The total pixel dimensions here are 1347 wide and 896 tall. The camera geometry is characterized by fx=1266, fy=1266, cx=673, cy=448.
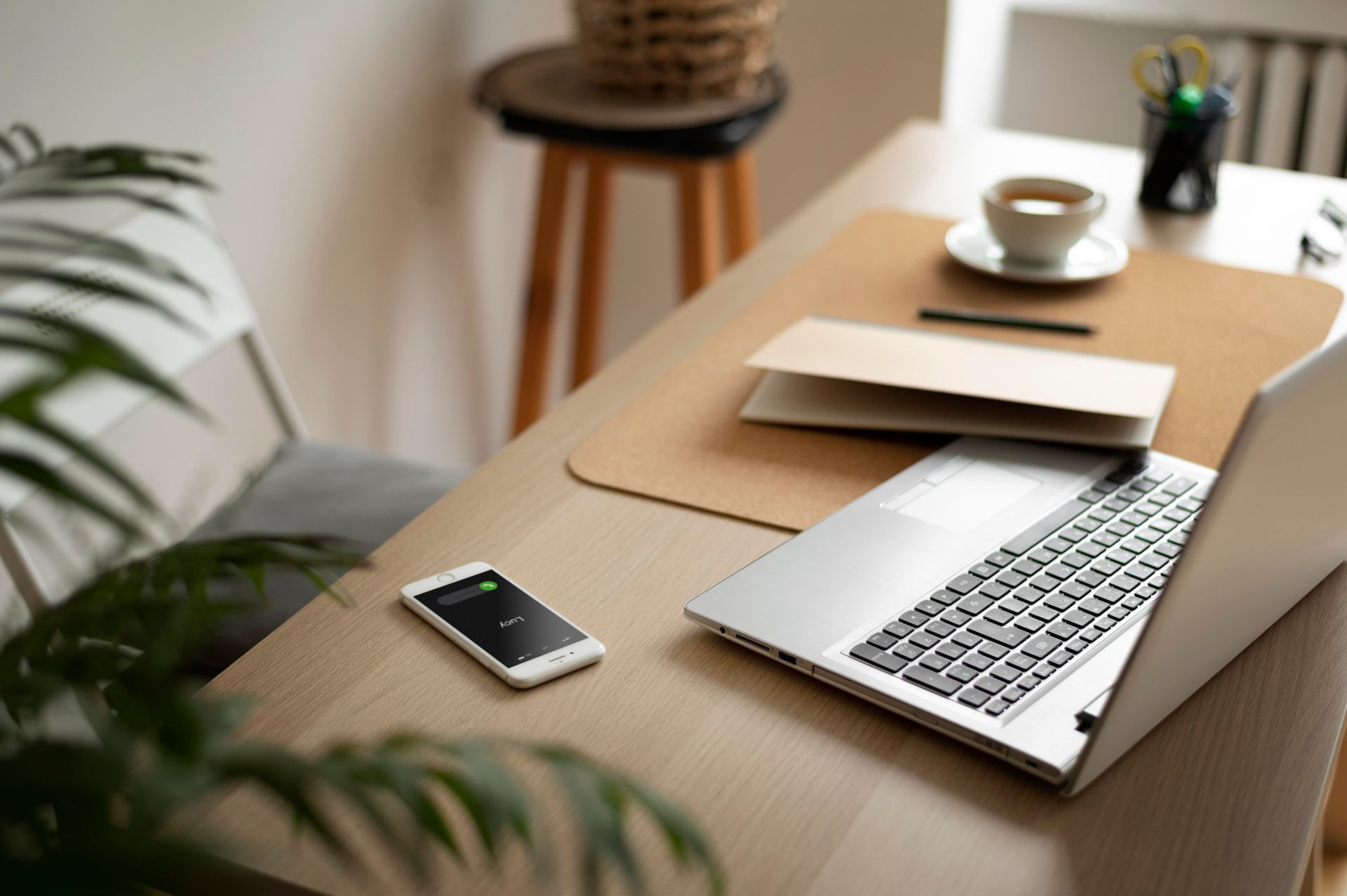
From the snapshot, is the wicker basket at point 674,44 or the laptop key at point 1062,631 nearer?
the laptop key at point 1062,631

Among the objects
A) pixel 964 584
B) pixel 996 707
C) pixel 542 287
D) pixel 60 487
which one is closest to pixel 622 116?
pixel 542 287

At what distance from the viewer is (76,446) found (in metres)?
0.39

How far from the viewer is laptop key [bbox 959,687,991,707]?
0.64 m

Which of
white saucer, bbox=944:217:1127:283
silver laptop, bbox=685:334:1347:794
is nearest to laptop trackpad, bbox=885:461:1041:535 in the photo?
silver laptop, bbox=685:334:1347:794

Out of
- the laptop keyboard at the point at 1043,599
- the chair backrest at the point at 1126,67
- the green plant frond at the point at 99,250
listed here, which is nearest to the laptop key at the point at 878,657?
the laptop keyboard at the point at 1043,599

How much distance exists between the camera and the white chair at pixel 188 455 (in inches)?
45.1

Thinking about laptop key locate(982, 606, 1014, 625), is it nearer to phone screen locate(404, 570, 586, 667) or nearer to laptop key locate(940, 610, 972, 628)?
laptop key locate(940, 610, 972, 628)

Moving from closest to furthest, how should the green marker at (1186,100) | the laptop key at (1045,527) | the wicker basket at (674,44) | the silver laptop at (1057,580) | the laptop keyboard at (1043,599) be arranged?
1. the silver laptop at (1057,580)
2. the laptop keyboard at (1043,599)
3. the laptop key at (1045,527)
4. the green marker at (1186,100)
5. the wicker basket at (674,44)

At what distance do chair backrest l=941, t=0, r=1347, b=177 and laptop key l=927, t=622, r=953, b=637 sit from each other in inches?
70.6

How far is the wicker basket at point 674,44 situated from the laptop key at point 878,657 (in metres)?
1.29

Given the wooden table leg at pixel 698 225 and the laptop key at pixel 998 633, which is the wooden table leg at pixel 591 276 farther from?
the laptop key at pixel 998 633

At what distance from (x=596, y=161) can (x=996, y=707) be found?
1.39 metres

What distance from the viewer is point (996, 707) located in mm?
632

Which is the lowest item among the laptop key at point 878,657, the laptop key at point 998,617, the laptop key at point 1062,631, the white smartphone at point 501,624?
the white smartphone at point 501,624
